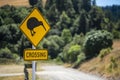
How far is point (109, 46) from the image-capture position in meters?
72.5

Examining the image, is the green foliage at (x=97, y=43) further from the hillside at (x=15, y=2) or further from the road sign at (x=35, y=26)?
the hillside at (x=15, y=2)

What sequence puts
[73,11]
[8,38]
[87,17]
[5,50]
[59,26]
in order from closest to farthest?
[5,50] → [8,38] → [87,17] → [59,26] → [73,11]

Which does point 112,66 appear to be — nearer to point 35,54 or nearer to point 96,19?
point 35,54

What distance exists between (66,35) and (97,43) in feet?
207

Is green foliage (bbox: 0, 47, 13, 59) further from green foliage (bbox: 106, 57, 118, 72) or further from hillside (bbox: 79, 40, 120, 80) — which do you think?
green foliage (bbox: 106, 57, 118, 72)

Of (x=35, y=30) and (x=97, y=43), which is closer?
(x=35, y=30)

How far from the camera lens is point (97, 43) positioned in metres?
72.2

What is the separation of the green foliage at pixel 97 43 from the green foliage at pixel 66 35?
59078 mm

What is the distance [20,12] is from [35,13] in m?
125

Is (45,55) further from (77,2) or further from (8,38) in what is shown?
(77,2)

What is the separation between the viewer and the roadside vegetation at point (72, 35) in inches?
2805

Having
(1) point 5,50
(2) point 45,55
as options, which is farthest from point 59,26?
(2) point 45,55

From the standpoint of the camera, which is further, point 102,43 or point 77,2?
point 77,2

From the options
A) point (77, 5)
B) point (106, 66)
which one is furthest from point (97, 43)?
point (77, 5)
